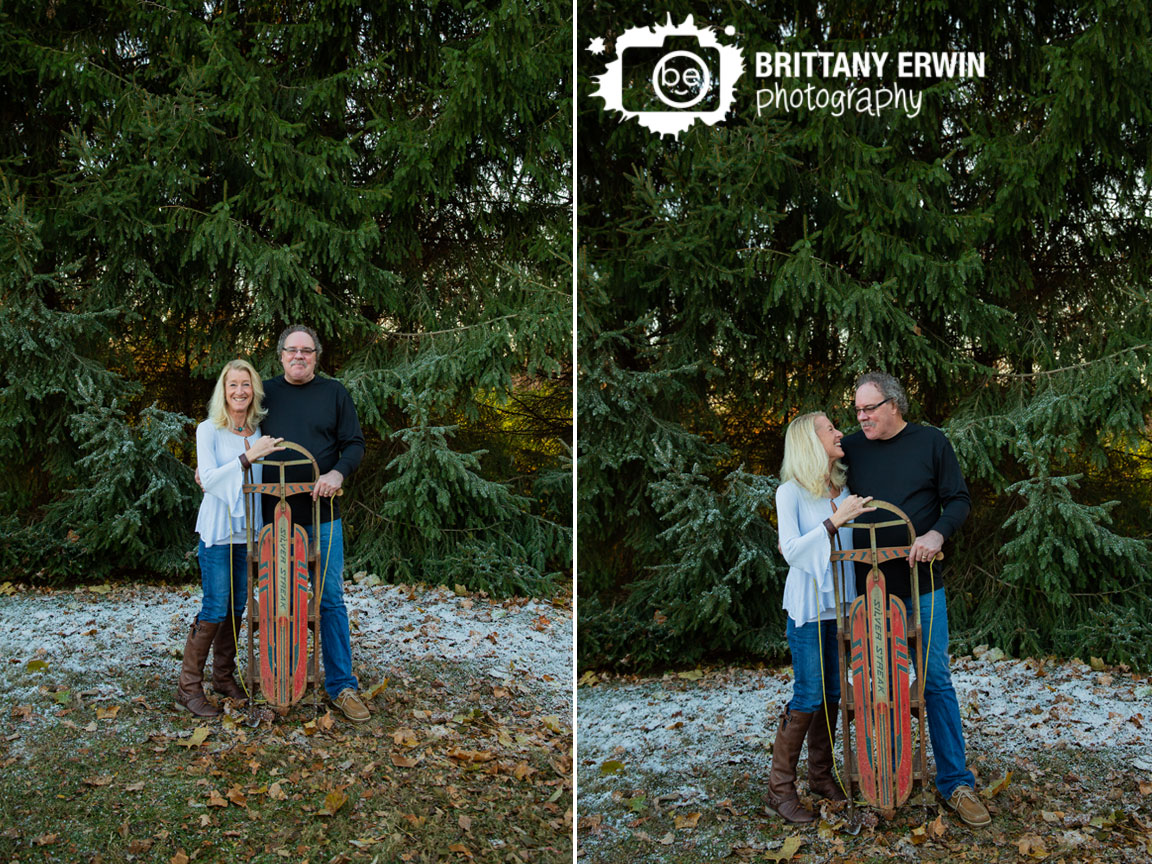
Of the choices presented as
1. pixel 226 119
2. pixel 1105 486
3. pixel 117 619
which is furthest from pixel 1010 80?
pixel 117 619

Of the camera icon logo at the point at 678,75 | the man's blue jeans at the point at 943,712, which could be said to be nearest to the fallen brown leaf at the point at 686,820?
the man's blue jeans at the point at 943,712

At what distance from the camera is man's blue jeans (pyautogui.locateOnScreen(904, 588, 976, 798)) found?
7.45 feet

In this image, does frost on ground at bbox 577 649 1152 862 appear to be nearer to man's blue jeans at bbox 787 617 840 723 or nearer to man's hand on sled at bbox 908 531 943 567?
man's blue jeans at bbox 787 617 840 723

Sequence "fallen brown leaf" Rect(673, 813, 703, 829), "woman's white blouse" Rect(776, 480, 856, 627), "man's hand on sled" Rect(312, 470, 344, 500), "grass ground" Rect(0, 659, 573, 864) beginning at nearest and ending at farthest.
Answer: "grass ground" Rect(0, 659, 573, 864), "woman's white blouse" Rect(776, 480, 856, 627), "fallen brown leaf" Rect(673, 813, 703, 829), "man's hand on sled" Rect(312, 470, 344, 500)

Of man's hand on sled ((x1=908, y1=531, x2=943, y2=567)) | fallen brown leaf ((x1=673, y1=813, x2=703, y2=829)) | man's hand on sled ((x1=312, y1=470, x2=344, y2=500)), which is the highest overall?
man's hand on sled ((x1=312, y1=470, x2=344, y2=500))

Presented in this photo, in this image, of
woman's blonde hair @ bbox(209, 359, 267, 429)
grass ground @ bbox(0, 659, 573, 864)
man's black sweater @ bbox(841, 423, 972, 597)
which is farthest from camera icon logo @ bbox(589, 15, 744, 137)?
grass ground @ bbox(0, 659, 573, 864)

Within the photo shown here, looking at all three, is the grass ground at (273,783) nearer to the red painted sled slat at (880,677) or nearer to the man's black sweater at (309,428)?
the man's black sweater at (309,428)

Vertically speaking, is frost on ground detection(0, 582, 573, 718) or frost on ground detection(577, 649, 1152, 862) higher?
frost on ground detection(0, 582, 573, 718)

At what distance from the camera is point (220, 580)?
2.55 metres

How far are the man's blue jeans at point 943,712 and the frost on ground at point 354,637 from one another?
1.04m

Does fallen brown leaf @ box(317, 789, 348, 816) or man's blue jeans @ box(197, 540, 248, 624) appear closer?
fallen brown leaf @ box(317, 789, 348, 816)

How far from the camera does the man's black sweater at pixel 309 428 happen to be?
2510 millimetres

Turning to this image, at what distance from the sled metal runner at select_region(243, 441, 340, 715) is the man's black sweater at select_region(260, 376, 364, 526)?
3 centimetres

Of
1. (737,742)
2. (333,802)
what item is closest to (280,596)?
(333,802)
